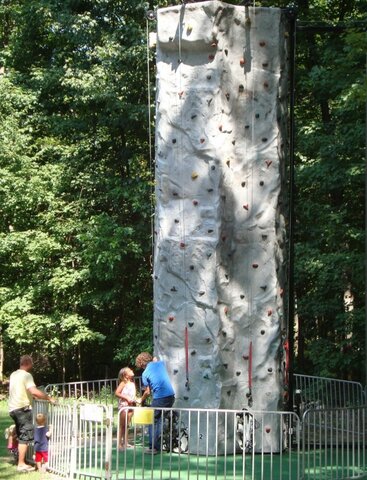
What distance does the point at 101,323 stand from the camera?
25859 millimetres

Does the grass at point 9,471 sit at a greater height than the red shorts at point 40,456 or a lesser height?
lesser

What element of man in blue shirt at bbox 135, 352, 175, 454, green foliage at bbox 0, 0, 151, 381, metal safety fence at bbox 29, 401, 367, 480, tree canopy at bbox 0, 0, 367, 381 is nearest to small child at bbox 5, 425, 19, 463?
metal safety fence at bbox 29, 401, 367, 480

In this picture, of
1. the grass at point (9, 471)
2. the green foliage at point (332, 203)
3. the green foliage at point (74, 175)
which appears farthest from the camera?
the green foliage at point (74, 175)

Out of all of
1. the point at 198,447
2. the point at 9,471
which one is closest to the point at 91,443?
the point at 9,471

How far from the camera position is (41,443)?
444 inches

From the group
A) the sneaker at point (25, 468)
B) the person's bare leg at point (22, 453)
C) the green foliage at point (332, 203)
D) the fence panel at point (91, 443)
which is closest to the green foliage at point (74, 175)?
the green foliage at point (332, 203)

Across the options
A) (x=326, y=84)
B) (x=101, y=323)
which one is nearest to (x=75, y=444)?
(x=326, y=84)

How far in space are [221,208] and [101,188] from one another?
11.5 metres

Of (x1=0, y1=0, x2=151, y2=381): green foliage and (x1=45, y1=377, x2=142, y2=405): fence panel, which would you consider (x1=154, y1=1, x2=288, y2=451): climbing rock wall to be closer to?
(x1=45, y1=377, x2=142, y2=405): fence panel

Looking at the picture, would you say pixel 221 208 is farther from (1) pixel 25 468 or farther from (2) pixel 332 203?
(2) pixel 332 203

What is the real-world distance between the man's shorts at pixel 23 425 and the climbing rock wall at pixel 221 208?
2106 mm

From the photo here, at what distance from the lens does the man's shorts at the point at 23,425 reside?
1153 centimetres

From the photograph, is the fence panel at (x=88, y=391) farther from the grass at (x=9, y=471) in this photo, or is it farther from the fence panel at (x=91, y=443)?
the fence panel at (x=91, y=443)

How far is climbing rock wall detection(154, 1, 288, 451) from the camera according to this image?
12.1 metres
